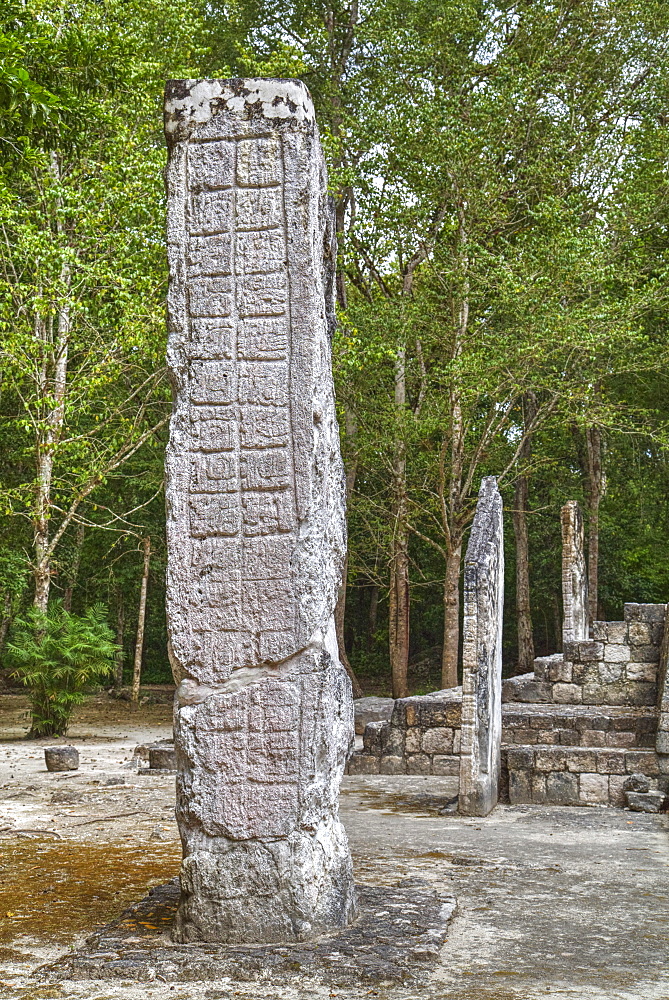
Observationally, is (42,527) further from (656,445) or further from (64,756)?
(656,445)

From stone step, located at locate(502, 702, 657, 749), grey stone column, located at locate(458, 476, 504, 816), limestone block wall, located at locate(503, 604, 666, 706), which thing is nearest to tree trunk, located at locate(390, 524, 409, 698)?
limestone block wall, located at locate(503, 604, 666, 706)

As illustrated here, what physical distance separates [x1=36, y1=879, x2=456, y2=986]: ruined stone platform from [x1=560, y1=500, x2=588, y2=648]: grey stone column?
466 inches

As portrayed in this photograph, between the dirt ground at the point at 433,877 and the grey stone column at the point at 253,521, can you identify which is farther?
the grey stone column at the point at 253,521

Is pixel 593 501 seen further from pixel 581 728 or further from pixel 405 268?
pixel 581 728

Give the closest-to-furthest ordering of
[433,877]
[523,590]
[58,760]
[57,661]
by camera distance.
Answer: [433,877], [58,760], [57,661], [523,590]

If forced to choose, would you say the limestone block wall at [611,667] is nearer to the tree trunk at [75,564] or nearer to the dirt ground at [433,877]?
the dirt ground at [433,877]

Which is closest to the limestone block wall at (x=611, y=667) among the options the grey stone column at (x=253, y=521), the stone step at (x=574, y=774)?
the stone step at (x=574, y=774)

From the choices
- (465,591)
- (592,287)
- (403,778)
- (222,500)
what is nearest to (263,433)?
(222,500)

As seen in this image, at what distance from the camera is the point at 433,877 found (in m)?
6.29

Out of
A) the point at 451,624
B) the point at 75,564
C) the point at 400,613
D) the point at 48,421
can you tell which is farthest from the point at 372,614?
the point at 48,421

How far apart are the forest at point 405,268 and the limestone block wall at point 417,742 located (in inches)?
186

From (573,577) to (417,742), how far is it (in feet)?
19.2

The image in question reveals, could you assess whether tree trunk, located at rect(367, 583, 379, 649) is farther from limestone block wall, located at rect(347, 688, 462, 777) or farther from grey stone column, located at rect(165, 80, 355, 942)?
grey stone column, located at rect(165, 80, 355, 942)

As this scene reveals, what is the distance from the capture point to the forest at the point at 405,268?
15.2 meters
